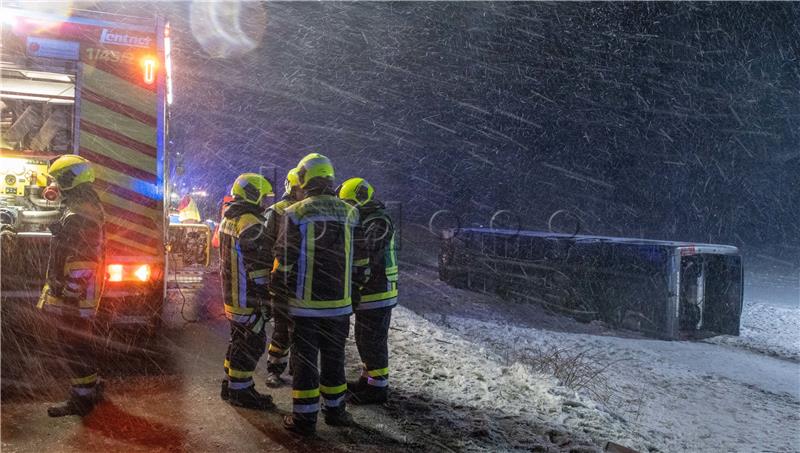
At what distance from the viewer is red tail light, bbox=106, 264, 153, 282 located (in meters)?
5.04

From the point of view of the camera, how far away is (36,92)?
266 inches

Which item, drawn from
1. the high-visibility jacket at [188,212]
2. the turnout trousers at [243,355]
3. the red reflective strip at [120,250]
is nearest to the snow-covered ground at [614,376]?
the turnout trousers at [243,355]

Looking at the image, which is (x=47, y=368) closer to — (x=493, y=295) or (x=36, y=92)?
(x=36, y=92)

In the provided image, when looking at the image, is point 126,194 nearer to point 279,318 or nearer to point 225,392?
point 279,318

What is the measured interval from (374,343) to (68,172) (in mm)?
2621

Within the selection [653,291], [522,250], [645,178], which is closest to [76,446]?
[653,291]

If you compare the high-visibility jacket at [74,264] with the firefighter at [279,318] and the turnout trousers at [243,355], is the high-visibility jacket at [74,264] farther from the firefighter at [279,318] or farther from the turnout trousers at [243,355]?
the firefighter at [279,318]

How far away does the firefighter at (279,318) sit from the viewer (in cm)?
430

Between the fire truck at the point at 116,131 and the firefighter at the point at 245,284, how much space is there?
1.49 m

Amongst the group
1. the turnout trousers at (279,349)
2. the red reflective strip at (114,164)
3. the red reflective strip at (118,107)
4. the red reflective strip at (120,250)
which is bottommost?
the turnout trousers at (279,349)

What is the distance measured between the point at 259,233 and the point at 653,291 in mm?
7945

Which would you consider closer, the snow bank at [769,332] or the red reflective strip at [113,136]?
the red reflective strip at [113,136]

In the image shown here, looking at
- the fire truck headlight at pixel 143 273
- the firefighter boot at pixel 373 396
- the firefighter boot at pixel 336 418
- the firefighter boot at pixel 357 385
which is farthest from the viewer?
the fire truck headlight at pixel 143 273

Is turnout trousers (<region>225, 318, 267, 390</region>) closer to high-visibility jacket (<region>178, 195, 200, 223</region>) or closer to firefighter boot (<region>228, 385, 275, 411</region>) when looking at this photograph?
firefighter boot (<region>228, 385, 275, 411</region>)
